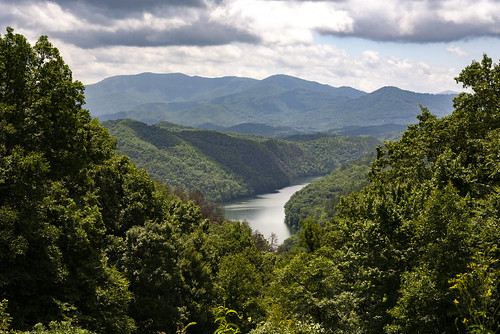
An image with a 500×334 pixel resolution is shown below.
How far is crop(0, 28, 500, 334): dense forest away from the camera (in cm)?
1319

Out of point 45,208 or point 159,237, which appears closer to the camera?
point 45,208

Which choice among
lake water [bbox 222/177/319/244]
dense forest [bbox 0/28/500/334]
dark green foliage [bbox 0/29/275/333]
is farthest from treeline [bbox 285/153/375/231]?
dark green foliage [bbox 0/29/275/333]

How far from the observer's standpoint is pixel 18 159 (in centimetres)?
1473

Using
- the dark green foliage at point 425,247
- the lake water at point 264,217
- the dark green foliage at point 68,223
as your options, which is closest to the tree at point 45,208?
the dark green foliage at point 68,223

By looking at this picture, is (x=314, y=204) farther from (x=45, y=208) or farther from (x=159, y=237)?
(x=45, y=208)

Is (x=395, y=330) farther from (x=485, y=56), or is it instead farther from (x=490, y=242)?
(x=485, y=56)

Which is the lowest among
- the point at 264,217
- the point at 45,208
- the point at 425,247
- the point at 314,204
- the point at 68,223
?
the point at 264,217

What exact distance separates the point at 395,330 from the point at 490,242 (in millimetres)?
4372

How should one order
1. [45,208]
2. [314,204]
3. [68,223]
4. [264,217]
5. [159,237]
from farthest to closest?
1. [314,204]
2. [264,217]
3. [159,237]
4. [68,223]
5. [45,208]

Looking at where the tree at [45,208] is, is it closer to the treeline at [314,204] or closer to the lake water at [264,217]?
the lake water at [264,217]

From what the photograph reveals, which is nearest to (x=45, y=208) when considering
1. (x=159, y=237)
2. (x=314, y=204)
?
(x=159, y=237)

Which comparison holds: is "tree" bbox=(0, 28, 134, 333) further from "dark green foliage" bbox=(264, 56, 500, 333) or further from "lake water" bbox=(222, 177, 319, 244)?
"lake water" bbox=(222, 177, 319, 244)

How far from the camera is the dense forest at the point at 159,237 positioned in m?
13.2

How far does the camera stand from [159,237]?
2386 centimetres
